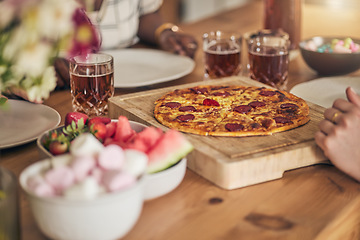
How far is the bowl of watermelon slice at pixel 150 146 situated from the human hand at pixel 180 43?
3.32 feet

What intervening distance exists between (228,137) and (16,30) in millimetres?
630

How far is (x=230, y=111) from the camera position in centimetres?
137

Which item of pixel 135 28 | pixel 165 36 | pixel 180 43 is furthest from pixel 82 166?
pixel 135 28

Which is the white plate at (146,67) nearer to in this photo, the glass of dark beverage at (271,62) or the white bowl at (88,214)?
the glass of dark beverage at (271,62)

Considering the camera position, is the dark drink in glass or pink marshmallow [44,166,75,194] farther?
the dark drink in glass

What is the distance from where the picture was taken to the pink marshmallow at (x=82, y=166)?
81 centimetres

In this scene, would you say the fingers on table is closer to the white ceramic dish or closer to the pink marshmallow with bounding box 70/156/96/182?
the white ceramic dish

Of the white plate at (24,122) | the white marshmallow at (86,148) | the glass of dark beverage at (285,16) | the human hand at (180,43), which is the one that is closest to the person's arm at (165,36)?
the human hand at (180,43)

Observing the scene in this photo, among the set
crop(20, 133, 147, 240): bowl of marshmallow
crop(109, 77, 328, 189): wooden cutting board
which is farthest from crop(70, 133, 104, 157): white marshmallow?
crop(109, 77, 328, 189): wooden cutting board

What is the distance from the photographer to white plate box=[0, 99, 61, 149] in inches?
50.7

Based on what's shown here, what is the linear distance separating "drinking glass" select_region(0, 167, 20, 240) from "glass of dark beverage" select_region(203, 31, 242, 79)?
1163 millimetres

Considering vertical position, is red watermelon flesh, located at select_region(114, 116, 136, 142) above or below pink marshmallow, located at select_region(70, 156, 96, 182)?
below

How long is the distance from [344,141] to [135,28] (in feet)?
4.93

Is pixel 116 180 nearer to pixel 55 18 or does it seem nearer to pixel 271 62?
pixel 55 18
